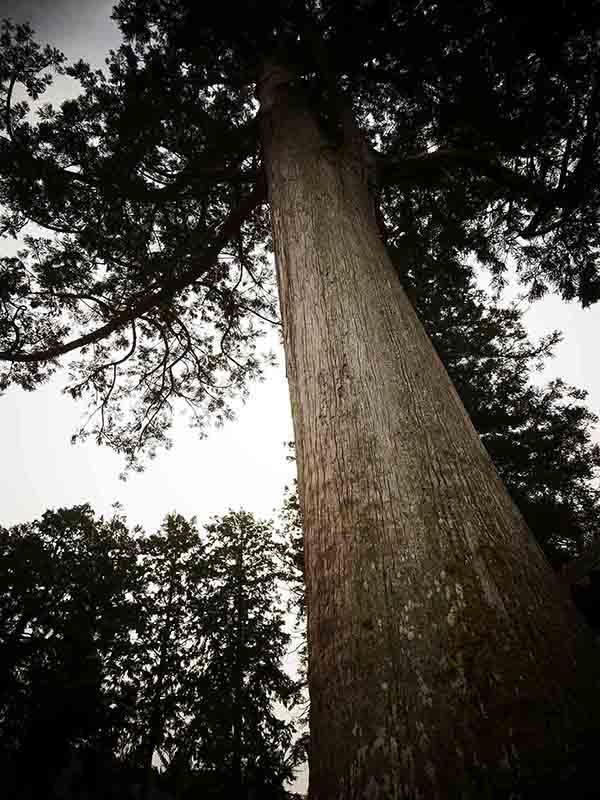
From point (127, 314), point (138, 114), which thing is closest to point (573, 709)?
point (127, 314)

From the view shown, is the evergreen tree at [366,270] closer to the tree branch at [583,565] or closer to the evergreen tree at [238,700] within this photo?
the tree branch at [583,565]

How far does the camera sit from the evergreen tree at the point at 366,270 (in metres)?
0.84

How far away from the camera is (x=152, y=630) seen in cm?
1316

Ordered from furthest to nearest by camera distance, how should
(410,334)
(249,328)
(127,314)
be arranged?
(249,328) → (127,314) → (410,334)

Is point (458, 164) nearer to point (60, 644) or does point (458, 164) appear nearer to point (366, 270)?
point (366, 270)

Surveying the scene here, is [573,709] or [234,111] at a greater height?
[234,111]

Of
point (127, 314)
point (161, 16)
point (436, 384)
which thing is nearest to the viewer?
point (436, 384)

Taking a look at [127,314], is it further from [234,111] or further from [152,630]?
[152,630]

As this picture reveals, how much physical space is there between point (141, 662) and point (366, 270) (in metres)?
13.9

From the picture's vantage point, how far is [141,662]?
11.5 m

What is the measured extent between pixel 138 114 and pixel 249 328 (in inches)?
131

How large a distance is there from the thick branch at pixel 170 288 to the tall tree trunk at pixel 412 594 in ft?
11.0

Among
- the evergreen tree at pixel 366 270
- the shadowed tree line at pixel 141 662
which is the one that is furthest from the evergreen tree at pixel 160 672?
the evergreen tree at pixel 366 270

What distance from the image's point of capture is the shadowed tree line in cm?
809
